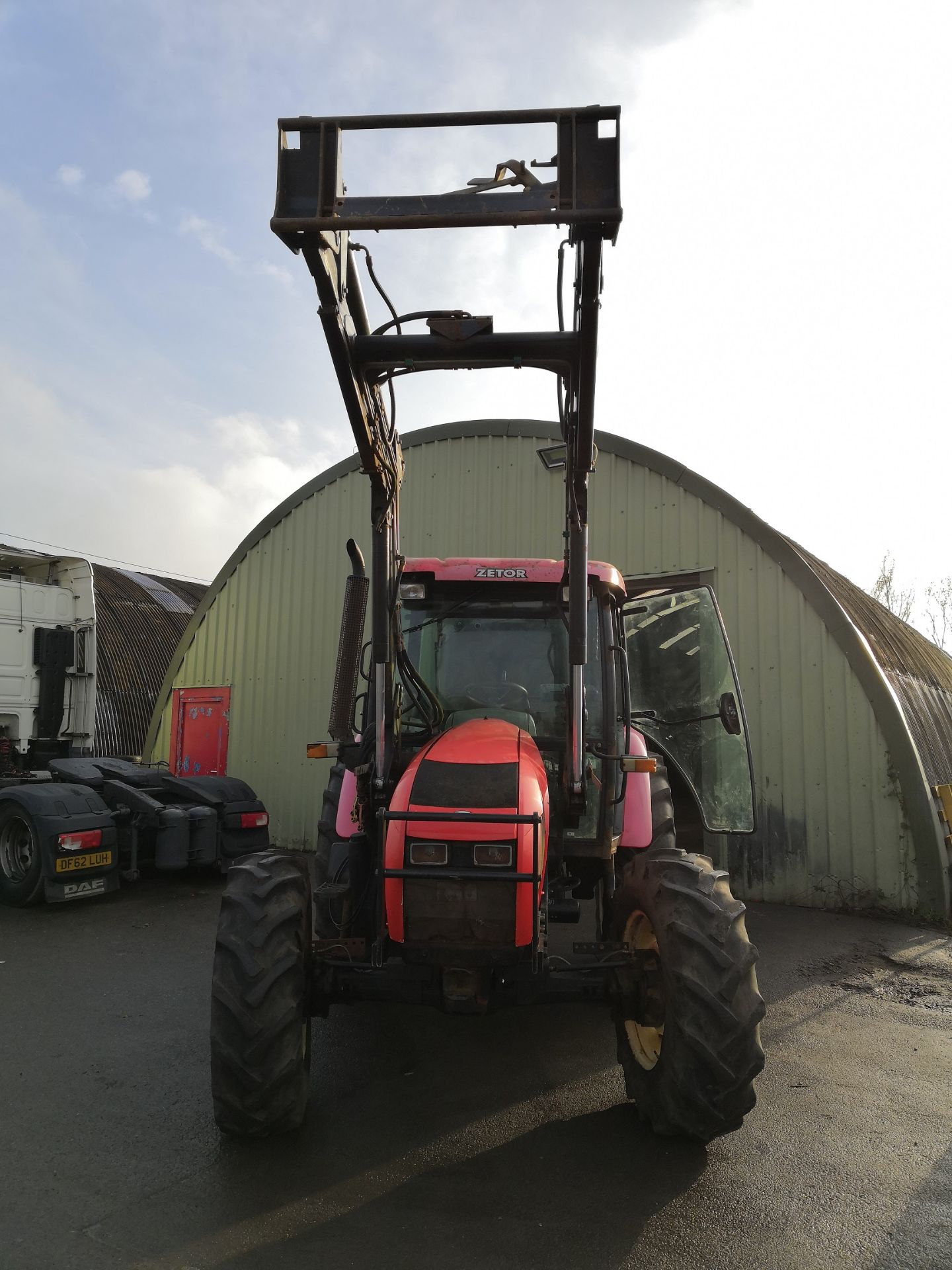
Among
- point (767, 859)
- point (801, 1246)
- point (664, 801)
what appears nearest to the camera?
point (801, 1246)

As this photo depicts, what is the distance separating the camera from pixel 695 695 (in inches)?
286

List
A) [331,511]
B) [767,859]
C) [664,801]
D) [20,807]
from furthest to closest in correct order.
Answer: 1. [331,511]
2. [767,859]
3. [20,807]
4. [664,801]

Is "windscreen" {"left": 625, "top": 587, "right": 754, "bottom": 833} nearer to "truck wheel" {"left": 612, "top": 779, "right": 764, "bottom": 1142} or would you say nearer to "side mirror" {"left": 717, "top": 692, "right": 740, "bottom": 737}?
"side mirror" {"left": 717, "top": 692, "right": 740, "bottom": 737}

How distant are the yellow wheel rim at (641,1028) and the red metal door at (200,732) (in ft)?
30.9

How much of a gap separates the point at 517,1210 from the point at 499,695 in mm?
2474

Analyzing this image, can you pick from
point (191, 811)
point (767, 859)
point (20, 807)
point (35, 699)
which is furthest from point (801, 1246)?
point (35, 699)

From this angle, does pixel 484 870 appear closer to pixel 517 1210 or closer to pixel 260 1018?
pixel 260 1018

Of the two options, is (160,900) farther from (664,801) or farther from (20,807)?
(664,801)

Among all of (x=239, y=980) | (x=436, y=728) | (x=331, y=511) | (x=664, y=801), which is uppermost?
(x=331, y=511)

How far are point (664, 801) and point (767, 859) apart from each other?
3777 mm

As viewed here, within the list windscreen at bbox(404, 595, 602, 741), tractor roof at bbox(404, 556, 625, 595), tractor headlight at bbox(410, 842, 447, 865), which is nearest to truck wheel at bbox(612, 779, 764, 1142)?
tractor headlight at bbox(410, 842, 447, 865)

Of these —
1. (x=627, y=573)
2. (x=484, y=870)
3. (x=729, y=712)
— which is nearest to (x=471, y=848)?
(x=484, y=870)

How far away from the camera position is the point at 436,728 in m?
4.59

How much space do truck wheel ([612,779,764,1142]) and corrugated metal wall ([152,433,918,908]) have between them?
16.9ft
